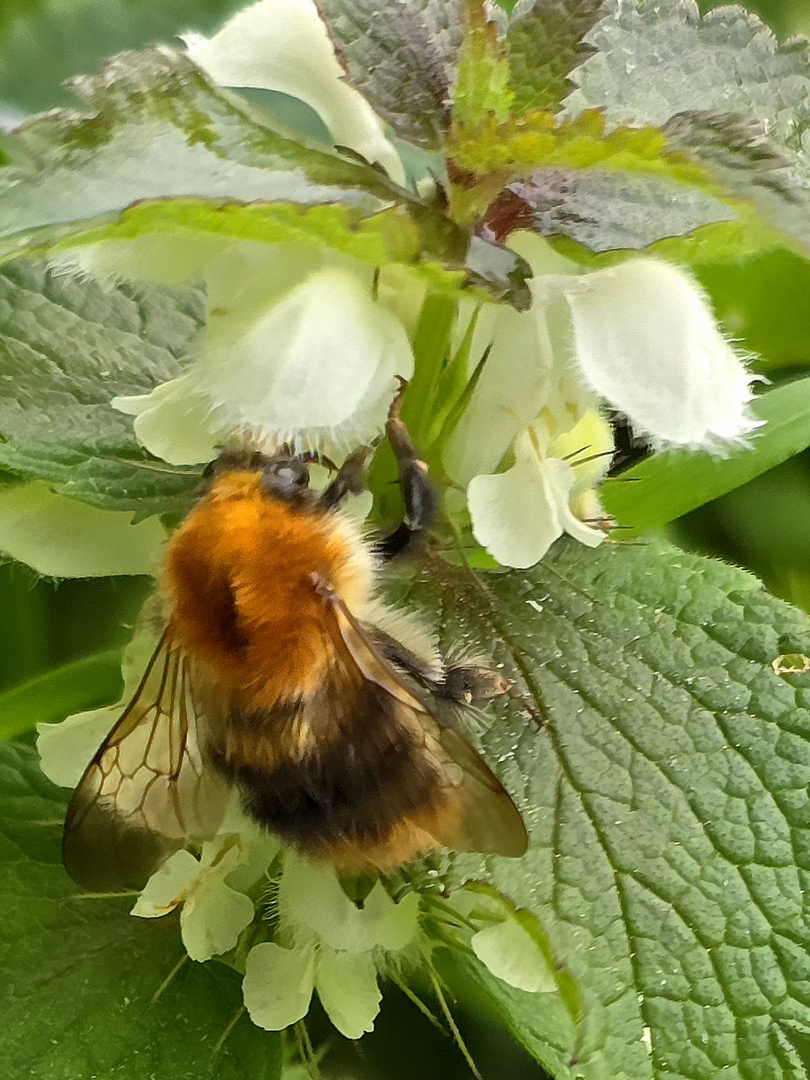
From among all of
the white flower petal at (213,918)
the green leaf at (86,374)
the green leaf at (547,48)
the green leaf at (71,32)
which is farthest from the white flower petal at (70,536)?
the green leaf at (71,32)

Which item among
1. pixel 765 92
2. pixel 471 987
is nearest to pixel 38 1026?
pixel 471 987

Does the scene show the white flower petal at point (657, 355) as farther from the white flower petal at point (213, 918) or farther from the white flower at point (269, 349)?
the white flower petal at point (213, 918)

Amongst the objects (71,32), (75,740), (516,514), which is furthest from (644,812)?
(71,32)

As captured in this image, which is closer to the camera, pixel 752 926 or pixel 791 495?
pixel 752 926

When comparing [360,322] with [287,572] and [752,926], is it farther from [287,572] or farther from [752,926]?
[752,926]

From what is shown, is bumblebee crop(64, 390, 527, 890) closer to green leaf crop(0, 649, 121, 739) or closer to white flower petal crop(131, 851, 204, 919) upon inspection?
white flower petal crop(131, 851, 204, 919)

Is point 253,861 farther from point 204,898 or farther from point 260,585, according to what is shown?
point 260,585

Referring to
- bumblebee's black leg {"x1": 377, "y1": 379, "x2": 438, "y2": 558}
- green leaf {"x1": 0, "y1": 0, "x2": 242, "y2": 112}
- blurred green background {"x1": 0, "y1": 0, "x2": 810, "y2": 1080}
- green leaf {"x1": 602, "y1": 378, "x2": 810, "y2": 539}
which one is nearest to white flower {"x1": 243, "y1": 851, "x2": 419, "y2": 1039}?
bumblebee's black leg {"x1": 377, "y1": 379, "x2": 438, "y2": 558}
